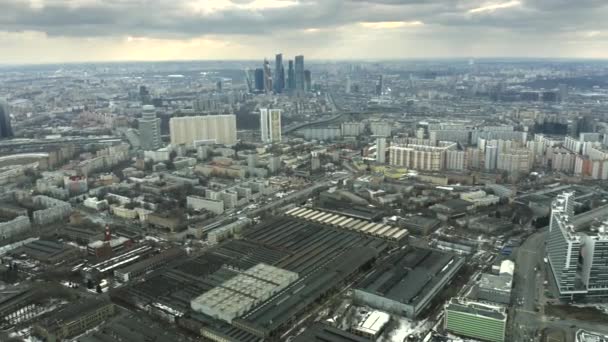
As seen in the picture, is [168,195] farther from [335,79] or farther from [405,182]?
[335,79]

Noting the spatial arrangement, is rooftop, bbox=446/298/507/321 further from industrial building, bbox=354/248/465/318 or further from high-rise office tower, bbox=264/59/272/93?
high-rise office tower, bbox=264/59/272/93

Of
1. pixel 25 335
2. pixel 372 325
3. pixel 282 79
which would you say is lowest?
pixel 25 335

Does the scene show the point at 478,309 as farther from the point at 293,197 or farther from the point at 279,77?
the point at 279,77

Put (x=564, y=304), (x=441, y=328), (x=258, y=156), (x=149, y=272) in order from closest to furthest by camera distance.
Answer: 1. (x=441, y=328)
2. (x=564, y=304)
3. (x=149, y=272)
4. (x=258, y=156)

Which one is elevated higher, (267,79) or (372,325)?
(267,79)

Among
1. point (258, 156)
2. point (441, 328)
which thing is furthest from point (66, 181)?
point (441, 328)

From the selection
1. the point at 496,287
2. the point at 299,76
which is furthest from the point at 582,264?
the point at 299,76
